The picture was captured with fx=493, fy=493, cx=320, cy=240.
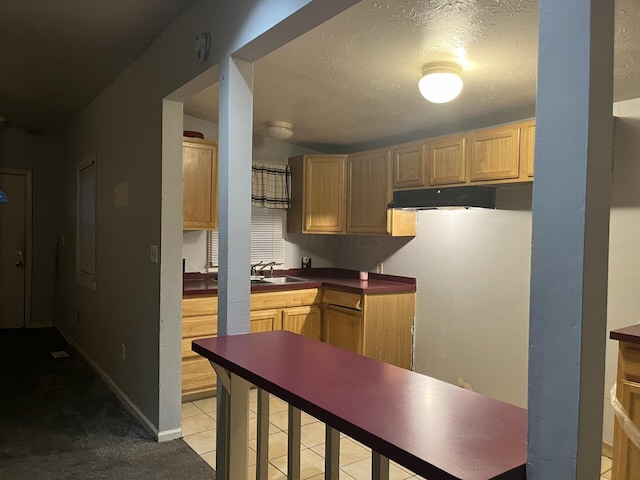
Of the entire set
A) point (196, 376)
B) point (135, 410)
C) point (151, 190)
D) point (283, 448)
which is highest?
point (151, 190)

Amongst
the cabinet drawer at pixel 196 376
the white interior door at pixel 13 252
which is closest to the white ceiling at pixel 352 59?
the white interior door at pixel 13 252

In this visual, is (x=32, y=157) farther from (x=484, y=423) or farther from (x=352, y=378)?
(x=484, y=423)

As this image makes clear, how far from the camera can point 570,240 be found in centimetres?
86

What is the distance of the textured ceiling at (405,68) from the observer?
2.07 metres

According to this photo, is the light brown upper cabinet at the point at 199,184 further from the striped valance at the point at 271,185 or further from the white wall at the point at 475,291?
the white wall at the point at 475,291

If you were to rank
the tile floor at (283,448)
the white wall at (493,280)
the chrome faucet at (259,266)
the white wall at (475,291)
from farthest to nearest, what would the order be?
the chrome faucet at (259,266) → the white wall at (475,291) → the white wall at (493,280) → the tile floor at (283,448)

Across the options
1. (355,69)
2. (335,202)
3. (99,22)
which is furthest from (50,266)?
(355,69)

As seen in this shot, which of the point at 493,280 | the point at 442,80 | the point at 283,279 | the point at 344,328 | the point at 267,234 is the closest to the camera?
the point at 442,80

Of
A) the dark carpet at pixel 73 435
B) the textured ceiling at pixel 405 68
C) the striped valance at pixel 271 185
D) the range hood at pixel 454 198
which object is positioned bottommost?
the dark carpet at pixel 73 435

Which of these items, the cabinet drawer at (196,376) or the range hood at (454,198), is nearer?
the range hood at (454,198)

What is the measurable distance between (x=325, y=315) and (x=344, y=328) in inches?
9.8

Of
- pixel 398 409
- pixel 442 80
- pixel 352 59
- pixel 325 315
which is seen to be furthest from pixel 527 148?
pixel 398 409

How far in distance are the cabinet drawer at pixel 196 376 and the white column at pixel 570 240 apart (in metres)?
3.08

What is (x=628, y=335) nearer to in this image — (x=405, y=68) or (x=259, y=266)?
(x=405, y=68)
